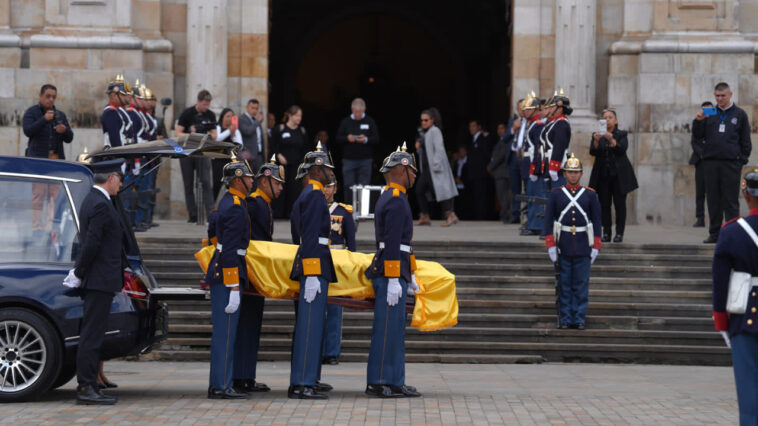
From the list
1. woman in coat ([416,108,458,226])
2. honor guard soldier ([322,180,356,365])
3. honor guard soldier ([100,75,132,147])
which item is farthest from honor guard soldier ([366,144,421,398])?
woman in coat ([416,108,458,226])

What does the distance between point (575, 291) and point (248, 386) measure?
4.42m

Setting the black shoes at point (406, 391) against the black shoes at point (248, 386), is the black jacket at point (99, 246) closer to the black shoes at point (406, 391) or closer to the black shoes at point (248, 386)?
the black shoes at point (248, 386)

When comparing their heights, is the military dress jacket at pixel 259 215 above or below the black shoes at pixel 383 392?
above

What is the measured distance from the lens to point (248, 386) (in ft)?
35.2

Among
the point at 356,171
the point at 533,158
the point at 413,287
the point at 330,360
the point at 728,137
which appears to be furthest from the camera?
the point at 356,171

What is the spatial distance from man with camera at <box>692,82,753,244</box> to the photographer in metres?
6.37

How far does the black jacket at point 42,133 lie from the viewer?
1577 centimetres

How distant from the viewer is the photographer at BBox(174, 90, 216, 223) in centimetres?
1786

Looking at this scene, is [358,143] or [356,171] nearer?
[358,143]

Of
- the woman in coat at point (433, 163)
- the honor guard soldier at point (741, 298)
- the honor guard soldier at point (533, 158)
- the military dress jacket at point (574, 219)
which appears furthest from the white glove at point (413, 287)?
the woman in coat at point (433, 163)

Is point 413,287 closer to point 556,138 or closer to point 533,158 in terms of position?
point 556,138

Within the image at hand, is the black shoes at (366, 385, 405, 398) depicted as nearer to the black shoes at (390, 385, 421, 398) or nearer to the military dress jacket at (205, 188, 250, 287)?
the black shoes at (390, 385, 421, 398)

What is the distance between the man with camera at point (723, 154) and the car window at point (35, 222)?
8736 millimetres

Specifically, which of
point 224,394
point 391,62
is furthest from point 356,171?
point 391,62
